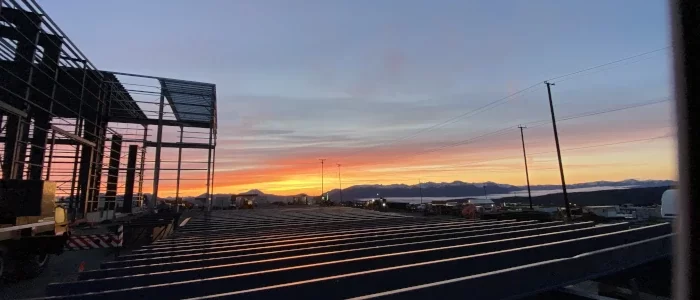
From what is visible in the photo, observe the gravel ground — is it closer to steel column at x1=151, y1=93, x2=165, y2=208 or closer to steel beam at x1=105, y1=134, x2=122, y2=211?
steel column at x1=151, y1=93, x2=165, y2=208

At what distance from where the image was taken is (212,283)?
2.63m

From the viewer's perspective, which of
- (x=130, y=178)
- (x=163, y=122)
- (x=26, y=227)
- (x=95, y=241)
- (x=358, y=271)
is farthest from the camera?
(x=130, y=178)

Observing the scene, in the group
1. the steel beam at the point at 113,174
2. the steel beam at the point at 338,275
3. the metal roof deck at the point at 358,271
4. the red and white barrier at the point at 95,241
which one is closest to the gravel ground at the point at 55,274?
the red and white barrier at the point at 95,241

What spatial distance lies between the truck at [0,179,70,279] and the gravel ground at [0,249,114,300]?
32cm

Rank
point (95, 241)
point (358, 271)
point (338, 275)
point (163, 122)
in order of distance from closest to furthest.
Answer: point (338, 275) → point (358, 271) → point (95, 241) → point (163, 122)

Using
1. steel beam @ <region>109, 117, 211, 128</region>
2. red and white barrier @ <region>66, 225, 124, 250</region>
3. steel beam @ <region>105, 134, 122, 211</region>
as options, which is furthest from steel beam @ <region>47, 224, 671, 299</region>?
steel beam @ <region>105, 134, 122, 211</region>

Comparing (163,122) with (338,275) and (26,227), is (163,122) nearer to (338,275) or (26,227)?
(26,227)

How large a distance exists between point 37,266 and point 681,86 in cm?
1478

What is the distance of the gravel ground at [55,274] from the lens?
895cm

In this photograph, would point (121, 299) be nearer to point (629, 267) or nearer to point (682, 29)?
point (682, 29)

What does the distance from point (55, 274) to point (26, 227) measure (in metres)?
2.34

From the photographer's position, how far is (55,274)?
433 inches

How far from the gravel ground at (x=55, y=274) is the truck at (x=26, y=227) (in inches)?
12.5

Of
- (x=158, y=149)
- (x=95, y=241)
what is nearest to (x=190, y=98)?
(x=158, y=149)
